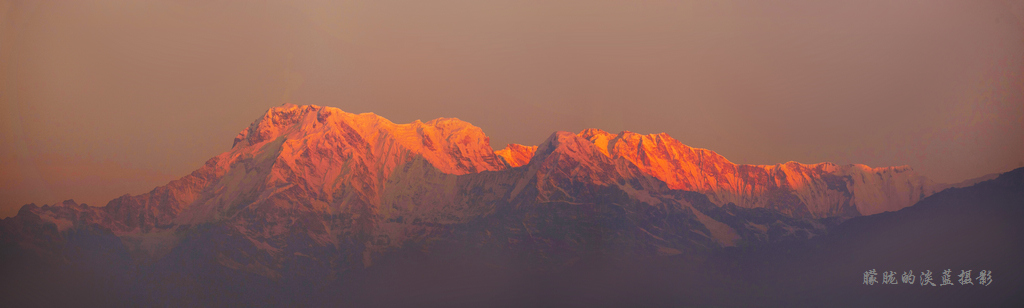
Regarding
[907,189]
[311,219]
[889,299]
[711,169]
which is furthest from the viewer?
[711,169]

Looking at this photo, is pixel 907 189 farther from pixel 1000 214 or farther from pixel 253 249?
pixel 253 249

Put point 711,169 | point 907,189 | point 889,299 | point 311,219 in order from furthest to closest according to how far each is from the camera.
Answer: point 711,169 → point 311,219 → point 907,189 → point 889,299

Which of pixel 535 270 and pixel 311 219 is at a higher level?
pixel 311 219

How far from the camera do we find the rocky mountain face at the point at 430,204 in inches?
2889

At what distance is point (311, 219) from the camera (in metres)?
76.1

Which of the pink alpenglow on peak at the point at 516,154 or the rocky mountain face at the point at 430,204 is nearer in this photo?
the rocky mountain face at the point at 430,204

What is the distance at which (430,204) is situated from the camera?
254 ft

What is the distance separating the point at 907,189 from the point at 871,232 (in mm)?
4408

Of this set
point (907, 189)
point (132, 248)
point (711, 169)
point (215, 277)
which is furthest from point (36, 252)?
point (907, 189)

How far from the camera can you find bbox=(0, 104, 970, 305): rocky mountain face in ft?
241

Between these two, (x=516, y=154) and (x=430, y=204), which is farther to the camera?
(x=516, y=154)

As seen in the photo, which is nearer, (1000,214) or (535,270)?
(1000,214)

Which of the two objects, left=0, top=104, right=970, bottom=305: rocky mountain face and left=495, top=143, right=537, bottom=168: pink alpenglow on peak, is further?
left=495, top=143, right=537, bottom=168: pink alpenglow on peak

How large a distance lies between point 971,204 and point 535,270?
3429cm
